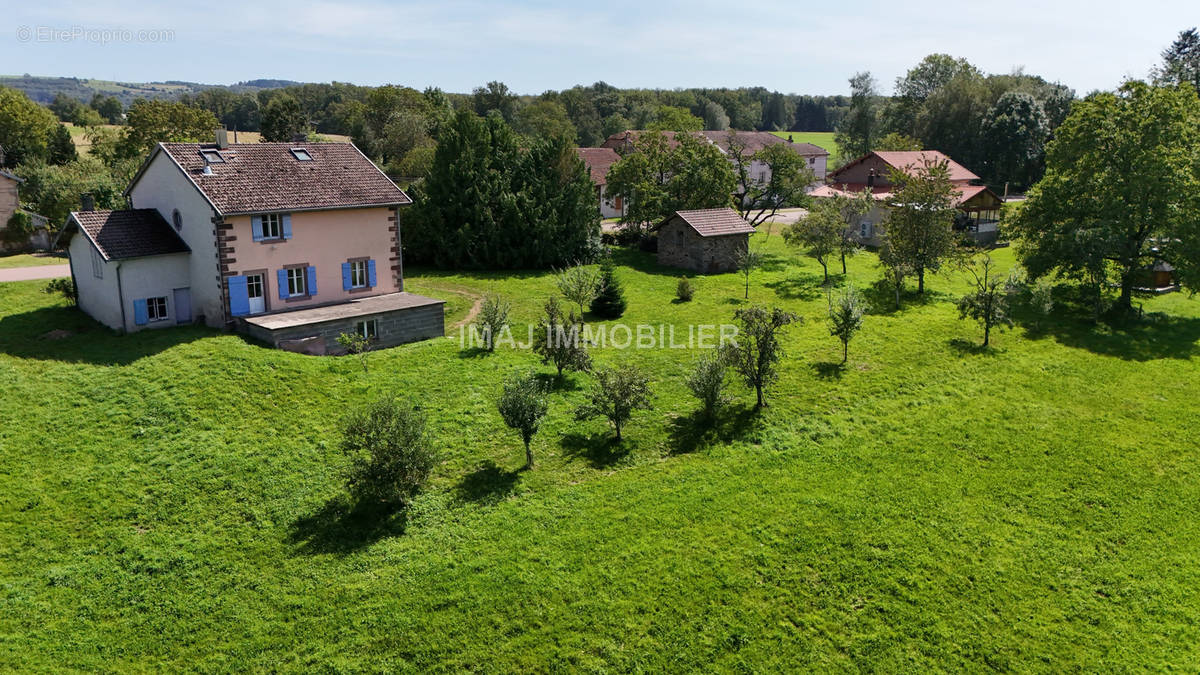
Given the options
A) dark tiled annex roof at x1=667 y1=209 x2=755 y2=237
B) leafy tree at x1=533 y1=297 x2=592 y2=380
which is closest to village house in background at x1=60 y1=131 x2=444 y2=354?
leafy tree at x1=533 y1=297 x2=592 y2=380

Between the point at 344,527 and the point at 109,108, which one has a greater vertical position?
the point at 109,108

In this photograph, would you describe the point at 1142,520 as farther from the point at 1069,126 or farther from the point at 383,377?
the point at 1069,126

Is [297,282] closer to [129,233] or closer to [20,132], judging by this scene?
[129,233]

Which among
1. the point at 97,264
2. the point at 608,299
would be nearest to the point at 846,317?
the point at 608,299

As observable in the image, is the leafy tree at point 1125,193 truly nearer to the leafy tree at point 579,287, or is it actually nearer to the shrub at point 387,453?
the leafy tree at point 579,287

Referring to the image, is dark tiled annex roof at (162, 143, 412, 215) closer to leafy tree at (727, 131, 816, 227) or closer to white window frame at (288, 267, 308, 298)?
white window frame at (288, 267, 308, 298)

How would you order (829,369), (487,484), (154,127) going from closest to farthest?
(487,484) < (829,369) < (154,127)

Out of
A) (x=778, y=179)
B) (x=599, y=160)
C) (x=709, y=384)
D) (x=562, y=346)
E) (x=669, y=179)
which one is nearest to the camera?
(x=709, y=384)

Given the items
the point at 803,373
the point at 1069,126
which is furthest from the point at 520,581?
the point at 1069,126
